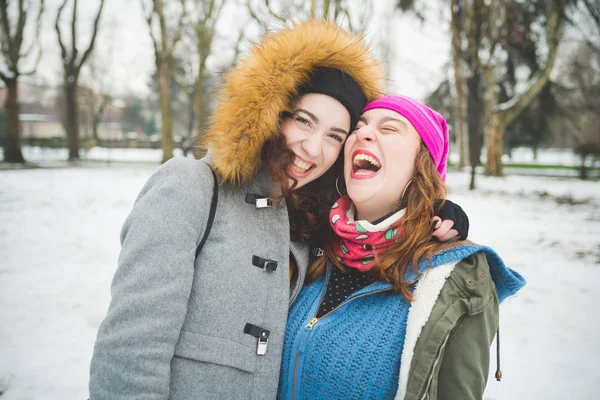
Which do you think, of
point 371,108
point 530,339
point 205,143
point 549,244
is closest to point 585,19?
point 549,244

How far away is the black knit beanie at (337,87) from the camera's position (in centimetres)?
190

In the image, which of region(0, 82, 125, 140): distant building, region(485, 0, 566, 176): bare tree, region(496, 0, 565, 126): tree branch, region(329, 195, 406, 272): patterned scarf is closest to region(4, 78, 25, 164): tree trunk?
region(485, 0, 566, 176): bare tree

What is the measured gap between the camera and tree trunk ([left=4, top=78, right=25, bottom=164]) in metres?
16.4

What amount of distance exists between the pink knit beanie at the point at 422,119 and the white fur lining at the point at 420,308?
639 mm

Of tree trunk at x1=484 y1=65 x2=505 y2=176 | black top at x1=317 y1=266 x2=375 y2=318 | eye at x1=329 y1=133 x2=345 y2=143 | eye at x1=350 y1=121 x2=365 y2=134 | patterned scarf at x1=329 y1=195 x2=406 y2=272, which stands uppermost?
tree trunk at x1=484 y1=65 x2=505 y2=176

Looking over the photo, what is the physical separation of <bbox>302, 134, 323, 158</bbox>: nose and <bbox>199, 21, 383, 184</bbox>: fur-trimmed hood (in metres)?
0.17

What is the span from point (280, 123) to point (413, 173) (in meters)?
0.71

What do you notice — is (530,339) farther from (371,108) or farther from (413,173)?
(371,108)

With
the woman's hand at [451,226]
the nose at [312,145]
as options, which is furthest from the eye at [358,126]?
the woman's hand at [451,226]

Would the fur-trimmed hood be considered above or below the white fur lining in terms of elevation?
above

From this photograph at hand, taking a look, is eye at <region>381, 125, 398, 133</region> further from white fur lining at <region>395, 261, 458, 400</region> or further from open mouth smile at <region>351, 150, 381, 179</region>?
white fur lining at <region>395, 261, 458, 400</region>

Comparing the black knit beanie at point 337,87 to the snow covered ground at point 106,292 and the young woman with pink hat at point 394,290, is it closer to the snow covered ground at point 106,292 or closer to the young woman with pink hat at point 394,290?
the young woman with pink hat at point 394,290

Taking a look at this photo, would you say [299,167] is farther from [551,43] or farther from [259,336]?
[551,43]

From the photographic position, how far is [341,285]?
1905 mm
